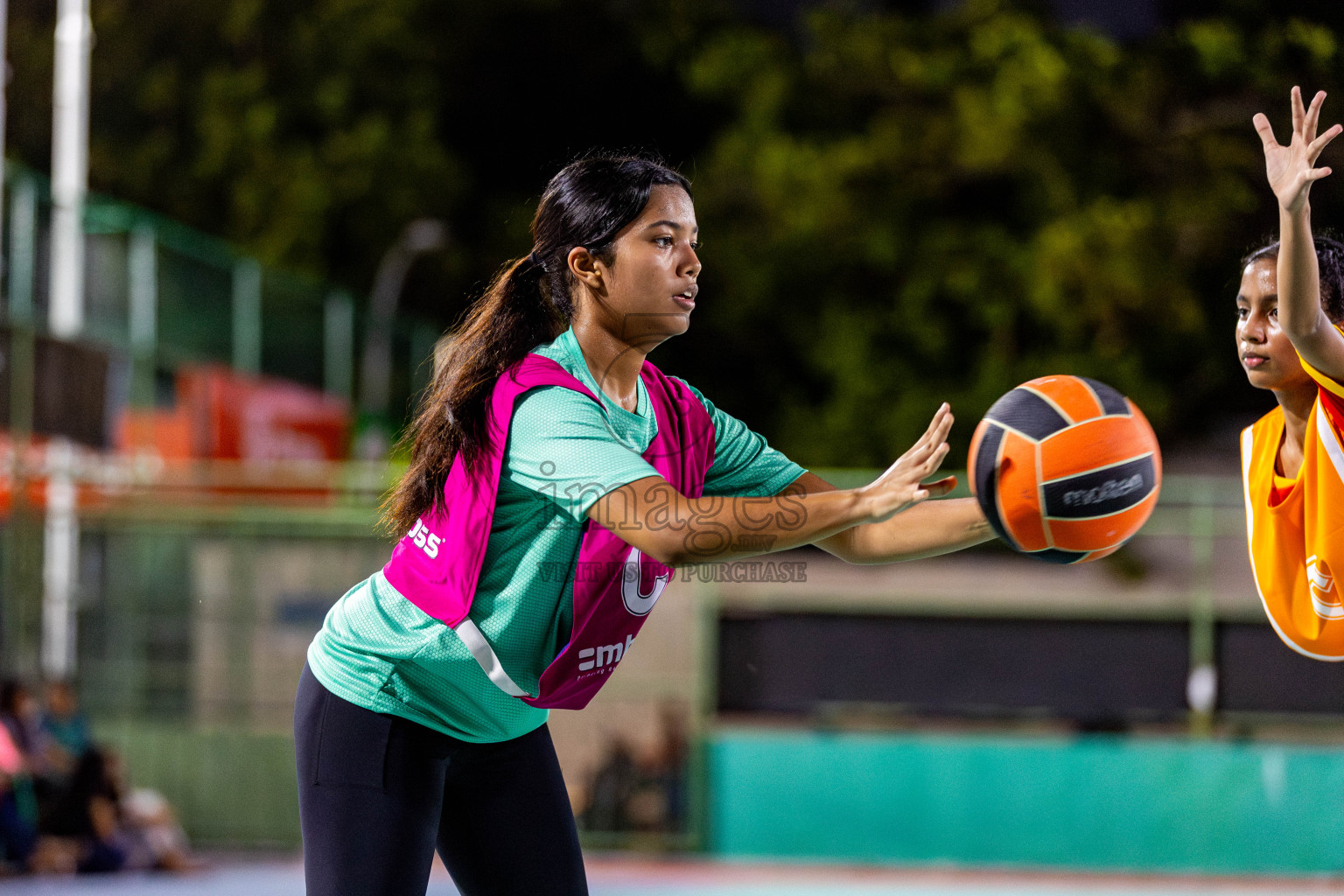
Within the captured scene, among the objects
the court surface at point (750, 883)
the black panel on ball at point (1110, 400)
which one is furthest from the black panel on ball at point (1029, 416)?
the court surface at point (750, 883)

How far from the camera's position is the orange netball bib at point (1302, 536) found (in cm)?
311

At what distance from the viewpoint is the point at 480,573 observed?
2.64 metres

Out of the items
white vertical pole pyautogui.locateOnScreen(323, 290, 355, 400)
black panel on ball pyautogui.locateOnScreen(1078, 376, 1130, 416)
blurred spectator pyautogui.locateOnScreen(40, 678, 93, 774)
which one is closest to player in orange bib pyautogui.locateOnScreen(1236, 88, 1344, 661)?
black panel on ball pyautogui.locateOnScreen(1078, 376, 1130, 416)

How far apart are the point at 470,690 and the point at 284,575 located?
8.32 meters

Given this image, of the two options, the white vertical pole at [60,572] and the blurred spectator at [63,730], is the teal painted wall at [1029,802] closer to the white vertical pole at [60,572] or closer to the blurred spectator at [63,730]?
the blurred spectator at [63,730]

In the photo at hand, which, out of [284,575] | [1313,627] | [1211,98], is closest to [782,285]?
[1211,98]

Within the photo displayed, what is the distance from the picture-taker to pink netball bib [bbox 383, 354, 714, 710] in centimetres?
263

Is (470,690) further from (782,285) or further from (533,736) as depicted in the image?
(782,285)

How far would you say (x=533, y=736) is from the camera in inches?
114

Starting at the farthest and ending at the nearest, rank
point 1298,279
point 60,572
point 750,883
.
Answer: point 60,572 < point 750,883 < point 1298,279

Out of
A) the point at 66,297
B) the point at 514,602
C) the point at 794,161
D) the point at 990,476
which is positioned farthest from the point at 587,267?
the point at 794,161

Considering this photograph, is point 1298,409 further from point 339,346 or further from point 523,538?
point 339,346

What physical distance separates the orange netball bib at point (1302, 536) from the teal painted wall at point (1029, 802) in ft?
21.8

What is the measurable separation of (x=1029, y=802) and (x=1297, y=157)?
7.61 meters
